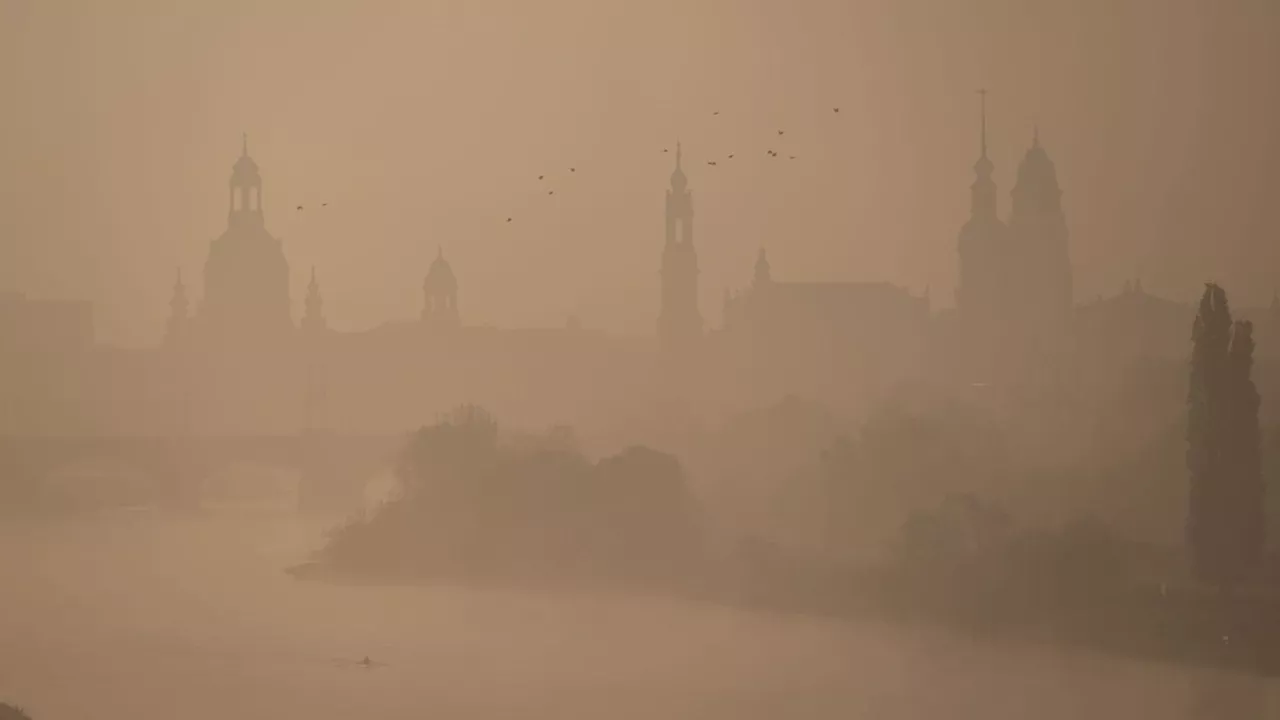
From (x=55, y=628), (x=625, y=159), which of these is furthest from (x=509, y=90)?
(x=55, y=628)

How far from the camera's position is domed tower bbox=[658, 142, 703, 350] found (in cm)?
318

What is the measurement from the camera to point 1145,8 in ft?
10.4

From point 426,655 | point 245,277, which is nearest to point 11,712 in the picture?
point 426,655

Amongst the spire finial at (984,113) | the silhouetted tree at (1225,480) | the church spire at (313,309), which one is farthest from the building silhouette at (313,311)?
the silhouetted tree at (1225,480)

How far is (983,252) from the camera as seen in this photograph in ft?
10.2

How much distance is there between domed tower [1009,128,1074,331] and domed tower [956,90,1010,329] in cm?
5

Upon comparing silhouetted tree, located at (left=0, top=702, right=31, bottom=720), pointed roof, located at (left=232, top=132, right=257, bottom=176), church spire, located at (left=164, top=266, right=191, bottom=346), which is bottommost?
silhouetted tree, located at (left=0, top=702, right=31, bottom=720)

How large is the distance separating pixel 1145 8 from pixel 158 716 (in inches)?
138

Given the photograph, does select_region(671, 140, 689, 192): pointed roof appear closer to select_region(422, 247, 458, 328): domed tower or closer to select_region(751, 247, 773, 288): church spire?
select_region(751, 247, 773, 288): church spire

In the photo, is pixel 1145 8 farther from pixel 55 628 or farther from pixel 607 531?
pixel 55 628

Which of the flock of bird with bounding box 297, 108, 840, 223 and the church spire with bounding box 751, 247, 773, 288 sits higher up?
the flock of bird with bounding box 297, 108, 840, 223

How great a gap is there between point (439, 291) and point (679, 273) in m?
0.72

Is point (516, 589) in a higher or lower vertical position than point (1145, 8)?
lower

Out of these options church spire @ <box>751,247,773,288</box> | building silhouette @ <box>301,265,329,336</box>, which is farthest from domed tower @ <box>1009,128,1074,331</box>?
building silhouette @ <box>301,265,329,336</box>
